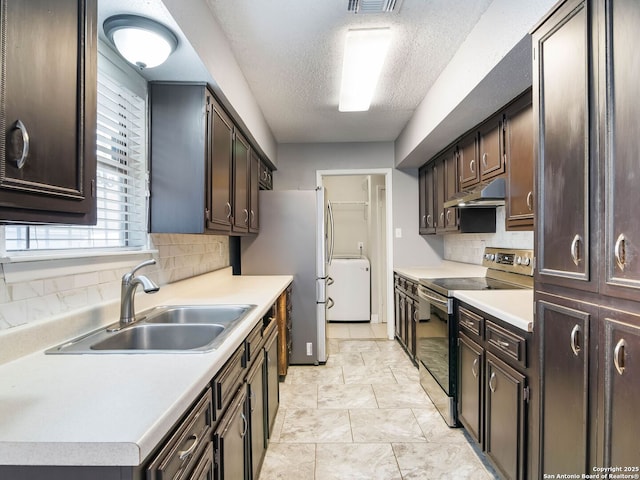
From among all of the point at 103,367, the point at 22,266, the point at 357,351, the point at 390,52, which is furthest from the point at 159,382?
the point at 357,351

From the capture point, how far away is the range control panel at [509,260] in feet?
7.77

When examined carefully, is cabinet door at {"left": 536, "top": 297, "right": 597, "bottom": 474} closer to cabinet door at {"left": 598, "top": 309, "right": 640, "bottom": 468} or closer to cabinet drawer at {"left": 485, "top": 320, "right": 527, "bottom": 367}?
cabinet door at {"left": 598, "top": 309, "right": 640, "bottom": 468}

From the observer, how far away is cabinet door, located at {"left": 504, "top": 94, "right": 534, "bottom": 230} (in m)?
2.04

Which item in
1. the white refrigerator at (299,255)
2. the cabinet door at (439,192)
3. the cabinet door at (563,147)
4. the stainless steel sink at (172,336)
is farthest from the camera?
the cabinet door at (439,192)

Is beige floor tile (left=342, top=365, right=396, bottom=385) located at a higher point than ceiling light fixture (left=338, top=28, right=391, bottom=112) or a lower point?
lower

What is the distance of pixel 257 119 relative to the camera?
2982 millimetres

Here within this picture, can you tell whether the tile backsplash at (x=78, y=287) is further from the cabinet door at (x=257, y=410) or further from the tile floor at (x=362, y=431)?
the tile floor at (x=362, y=431)

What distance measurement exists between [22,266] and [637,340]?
5.71ft

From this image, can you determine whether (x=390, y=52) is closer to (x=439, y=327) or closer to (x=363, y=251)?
(x=439, y=327)

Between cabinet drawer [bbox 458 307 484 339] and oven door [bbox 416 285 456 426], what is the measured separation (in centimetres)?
11

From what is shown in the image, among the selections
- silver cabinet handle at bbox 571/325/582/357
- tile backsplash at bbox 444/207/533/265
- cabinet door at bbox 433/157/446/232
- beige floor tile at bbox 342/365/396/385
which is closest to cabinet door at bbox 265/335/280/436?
beige floor tile at bbox 342/365/396/385

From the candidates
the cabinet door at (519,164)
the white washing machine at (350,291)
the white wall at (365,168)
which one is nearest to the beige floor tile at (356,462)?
the cabinet door at (519,164)

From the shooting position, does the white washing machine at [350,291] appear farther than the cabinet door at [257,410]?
Yes

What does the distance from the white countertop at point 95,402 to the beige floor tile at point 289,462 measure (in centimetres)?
99
